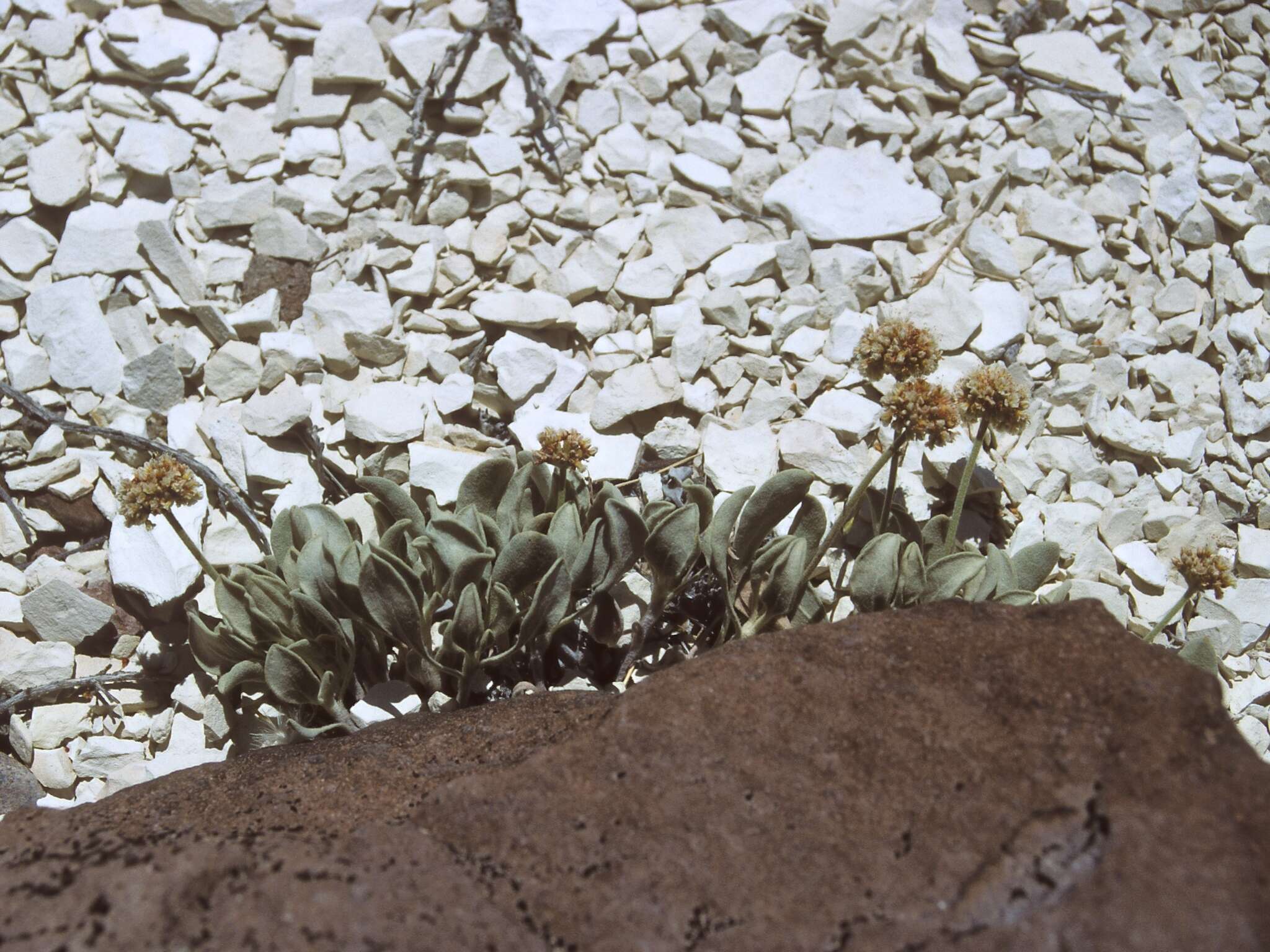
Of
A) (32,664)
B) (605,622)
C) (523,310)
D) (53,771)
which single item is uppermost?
(523,310)

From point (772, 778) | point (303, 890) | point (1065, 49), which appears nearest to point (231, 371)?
point (303, 890)

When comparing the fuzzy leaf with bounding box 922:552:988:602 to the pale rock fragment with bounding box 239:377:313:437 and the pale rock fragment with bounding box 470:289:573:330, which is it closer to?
the pale rock fragment with bounding box 470:289:573:330

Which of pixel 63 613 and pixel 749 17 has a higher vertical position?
pixel 749 17

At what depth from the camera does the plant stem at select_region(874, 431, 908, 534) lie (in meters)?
2.42

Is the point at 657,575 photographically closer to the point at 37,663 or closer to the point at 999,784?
the point at 999,784

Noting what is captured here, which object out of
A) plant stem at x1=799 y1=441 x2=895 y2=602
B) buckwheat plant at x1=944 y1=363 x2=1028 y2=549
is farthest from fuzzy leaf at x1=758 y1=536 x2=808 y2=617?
buckwheat plant at x1=944 y1=363 x2=1028 y2=549

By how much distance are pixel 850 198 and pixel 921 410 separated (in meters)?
1.30

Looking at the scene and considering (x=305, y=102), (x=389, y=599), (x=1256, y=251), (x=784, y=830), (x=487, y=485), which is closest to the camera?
(x=784, y=830)

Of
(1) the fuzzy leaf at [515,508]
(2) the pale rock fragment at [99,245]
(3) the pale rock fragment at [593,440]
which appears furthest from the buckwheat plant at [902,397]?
(2) the pale rock fragment at [99,245]

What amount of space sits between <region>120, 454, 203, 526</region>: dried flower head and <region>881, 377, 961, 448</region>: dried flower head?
165 cm

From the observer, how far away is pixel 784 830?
1566 millimetres

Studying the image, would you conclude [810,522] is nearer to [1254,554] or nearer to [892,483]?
[892,483]

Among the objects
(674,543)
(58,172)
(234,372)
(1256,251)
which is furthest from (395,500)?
(1256,251)

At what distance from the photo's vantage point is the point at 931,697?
1.71 meters
